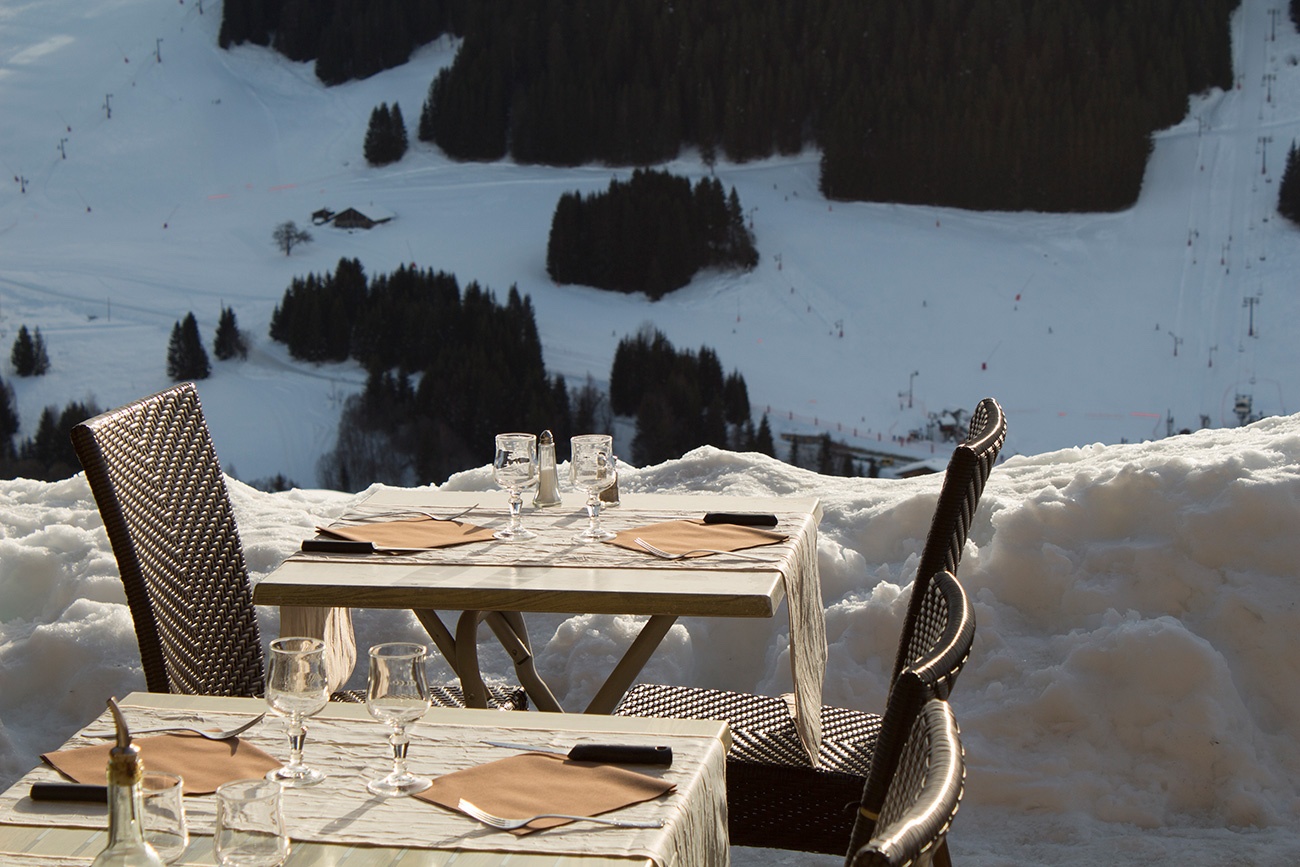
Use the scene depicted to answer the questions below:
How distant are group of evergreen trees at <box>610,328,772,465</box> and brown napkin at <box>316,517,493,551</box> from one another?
30113 millimetres

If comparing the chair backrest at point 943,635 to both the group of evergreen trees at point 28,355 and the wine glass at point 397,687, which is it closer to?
the wine glass at point 397,687

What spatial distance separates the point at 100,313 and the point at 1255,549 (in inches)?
1491

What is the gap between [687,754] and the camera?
1369 mm

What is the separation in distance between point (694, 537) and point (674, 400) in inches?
1234

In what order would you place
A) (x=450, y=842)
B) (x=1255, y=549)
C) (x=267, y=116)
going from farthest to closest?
(x=267, y=116), (x=1255, y=549), (x=450, y=842)

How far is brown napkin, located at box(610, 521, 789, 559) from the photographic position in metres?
2.22

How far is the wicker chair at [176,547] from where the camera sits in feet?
6.51

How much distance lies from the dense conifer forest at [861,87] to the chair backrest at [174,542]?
40.2 m

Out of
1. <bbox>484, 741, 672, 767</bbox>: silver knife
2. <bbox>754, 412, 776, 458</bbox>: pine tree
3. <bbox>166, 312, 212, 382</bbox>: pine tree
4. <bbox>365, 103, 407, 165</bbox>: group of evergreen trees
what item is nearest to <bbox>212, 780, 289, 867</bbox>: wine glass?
<bbox>484, 741, 672, 767</bbox>: silver knife

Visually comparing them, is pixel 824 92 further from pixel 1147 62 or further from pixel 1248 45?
pixel 1248 45

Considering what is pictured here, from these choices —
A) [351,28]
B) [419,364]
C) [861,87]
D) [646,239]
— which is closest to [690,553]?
[419,364]

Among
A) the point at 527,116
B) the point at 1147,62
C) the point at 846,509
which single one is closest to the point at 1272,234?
the point at 1147,62

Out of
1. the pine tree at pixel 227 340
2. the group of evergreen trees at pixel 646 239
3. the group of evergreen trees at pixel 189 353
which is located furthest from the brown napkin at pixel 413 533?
the group of evergreen trees at pixel 646 239

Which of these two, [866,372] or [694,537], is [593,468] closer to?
[694,537]
